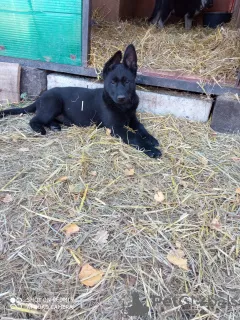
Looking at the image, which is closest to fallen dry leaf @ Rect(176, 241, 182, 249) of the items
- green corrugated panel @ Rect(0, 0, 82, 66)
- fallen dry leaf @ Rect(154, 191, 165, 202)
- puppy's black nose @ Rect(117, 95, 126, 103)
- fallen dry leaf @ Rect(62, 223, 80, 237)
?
fallen dry leaf @ Rect(154, 191, 165, 202)

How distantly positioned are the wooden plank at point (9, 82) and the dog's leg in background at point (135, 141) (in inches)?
59.6

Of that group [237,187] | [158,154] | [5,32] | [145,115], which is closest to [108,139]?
[158,154]

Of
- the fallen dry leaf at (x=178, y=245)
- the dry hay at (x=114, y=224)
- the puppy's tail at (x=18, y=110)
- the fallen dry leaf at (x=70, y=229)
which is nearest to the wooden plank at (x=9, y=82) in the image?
the puppy's tail at (x=18, y=110)

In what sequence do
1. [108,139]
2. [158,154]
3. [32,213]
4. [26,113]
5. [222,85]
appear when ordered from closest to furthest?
[32,213] < [158,154] < [108,139] < [222,85] < [26,113]

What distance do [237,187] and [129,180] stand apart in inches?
33.8

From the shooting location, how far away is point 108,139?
9.08 feet

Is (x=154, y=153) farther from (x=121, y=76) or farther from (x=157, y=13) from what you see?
(x=157, y=13)

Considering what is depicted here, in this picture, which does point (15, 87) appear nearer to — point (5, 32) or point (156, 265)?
point (5, 32)

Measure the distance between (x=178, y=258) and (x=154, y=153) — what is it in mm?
1124

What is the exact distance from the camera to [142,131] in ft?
9.46

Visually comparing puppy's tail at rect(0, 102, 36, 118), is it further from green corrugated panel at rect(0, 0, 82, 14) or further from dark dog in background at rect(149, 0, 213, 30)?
dark dog in background at rect(149, 0, 213, 30)

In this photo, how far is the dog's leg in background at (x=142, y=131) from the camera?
9.09 feet

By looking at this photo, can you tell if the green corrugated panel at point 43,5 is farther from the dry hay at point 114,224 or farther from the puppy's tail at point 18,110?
the dry hay at point 114,224

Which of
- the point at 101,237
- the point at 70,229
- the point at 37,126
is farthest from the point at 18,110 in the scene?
the point at 101,237
